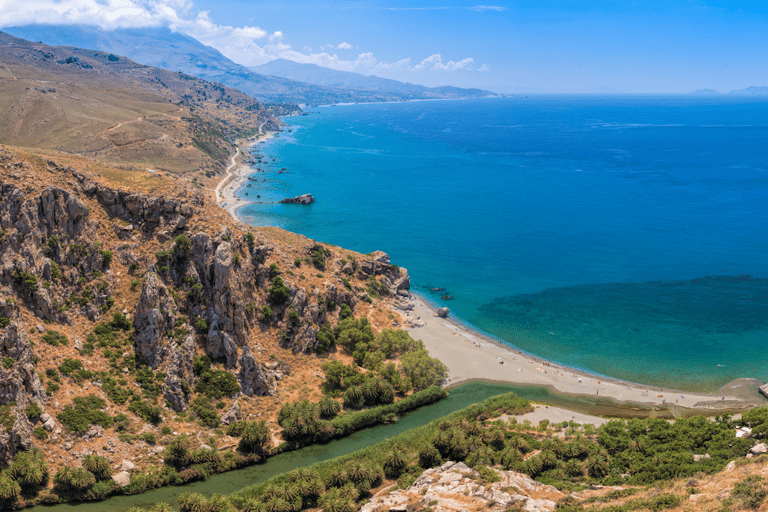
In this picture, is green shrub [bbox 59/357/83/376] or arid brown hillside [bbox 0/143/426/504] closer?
arid brown hillside [bbox 0/143/426/504]

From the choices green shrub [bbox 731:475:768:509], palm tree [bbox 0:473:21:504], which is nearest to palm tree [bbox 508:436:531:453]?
green shrub [bbox 731:475:768:509]

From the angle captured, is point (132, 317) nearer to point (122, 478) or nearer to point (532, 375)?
point (122, 478)

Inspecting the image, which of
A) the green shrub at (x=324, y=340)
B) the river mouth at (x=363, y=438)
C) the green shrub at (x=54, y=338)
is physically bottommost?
the river mouth at (x=363, y=438)

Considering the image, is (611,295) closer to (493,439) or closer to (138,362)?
(493,439)

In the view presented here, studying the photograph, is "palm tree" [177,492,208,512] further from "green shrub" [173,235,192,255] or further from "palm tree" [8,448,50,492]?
"green shrub" [173,235,192,255]

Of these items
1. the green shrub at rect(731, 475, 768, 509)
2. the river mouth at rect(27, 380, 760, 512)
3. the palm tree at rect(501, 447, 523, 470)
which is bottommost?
the river mouth at rect(27, 380, 760, 512)

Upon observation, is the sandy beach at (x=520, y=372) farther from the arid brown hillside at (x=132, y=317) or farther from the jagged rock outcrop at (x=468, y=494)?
the jagged rock outcrop at (x=468, y=494)

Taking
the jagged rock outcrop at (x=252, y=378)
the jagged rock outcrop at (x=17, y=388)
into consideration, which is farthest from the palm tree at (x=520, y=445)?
the jagged rock outcrop at (x=17, y=388)
